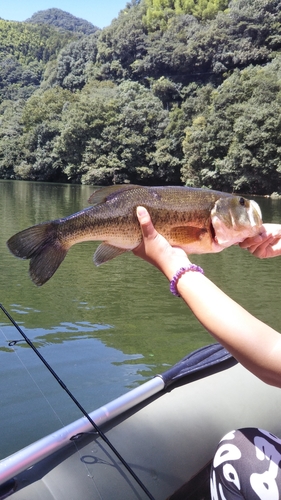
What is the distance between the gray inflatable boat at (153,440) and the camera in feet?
7.54

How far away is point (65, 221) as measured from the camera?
1.98 meters

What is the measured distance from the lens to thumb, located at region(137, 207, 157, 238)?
1854mm

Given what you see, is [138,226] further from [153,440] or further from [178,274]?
[153,440]

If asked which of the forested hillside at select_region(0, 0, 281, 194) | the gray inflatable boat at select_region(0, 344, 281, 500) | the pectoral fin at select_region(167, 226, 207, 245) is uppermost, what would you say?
the forested hillside at select_region(0, 0, 281, 194)

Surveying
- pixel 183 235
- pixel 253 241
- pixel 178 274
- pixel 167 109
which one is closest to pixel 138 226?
pixel 183 235

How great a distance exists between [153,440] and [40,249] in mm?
1387

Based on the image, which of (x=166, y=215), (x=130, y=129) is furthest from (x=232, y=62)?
(x=166, y=215)

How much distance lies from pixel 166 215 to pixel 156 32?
8811 centimetres

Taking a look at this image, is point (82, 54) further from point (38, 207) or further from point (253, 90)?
point (38, 207)

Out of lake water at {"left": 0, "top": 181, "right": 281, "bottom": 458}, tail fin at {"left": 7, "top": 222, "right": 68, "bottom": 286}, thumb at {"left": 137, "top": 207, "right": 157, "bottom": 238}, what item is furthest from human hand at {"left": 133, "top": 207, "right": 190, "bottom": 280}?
lake water at {"left": 0, "top": 181, "right": 281, "bottom": 458}

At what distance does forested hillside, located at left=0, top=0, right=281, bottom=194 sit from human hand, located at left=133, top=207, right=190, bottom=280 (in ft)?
125

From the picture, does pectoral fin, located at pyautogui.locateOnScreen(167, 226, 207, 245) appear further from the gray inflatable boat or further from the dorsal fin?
the gray inflatable boat

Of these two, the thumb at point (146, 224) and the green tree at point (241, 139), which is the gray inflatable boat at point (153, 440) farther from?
the green tree at point (241, 139)

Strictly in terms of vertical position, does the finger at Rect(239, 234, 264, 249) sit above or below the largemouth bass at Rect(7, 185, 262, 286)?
below
